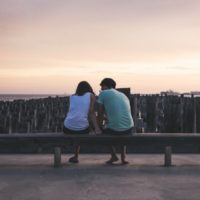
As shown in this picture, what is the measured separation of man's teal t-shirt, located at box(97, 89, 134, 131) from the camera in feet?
34.3

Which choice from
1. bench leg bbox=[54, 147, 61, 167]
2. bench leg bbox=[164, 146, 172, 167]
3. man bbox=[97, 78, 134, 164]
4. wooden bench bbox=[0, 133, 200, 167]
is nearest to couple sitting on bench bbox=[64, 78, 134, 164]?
man bbox=[97, 78, 134, 164]

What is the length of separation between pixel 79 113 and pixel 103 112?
41cm

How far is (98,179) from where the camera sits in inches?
356

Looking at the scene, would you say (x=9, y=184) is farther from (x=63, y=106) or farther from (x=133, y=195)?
(x=63, y=106)

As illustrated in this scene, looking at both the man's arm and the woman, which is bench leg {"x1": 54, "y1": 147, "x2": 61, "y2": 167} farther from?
the man's arm

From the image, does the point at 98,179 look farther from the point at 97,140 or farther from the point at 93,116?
the point at 93,116

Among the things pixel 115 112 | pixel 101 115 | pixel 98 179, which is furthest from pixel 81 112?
pixel 98 179

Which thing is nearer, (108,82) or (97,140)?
(97,140)

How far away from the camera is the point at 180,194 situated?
318 inches

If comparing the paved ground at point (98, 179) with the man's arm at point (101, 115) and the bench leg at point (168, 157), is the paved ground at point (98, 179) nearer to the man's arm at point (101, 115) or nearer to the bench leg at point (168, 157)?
the bench leg at point (168, 157)

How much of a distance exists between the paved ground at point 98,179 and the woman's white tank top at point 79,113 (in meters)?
0.62

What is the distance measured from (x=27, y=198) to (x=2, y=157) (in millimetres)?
3679

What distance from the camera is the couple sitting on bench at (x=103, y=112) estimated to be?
10.5 meters

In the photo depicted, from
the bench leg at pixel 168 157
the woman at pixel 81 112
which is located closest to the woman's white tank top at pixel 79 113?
the woman at pixel 81 112
